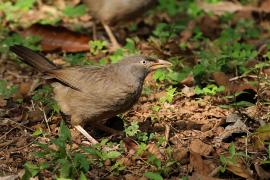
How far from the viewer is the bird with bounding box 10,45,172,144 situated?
5254 mm

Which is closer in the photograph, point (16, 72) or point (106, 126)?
point (106, 126)

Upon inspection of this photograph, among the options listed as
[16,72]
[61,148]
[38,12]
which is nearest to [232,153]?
[61,148]

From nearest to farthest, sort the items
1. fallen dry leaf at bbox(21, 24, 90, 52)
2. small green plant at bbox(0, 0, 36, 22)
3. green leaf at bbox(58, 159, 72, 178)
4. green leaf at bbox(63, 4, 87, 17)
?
green leaf at bbox(58, 159, 72, 178) < fallen dry leaf at bbox(21, 24, 90, 52) < small green plant at bbox(0, 0, 36, 22) < green leaf at bbox(63, 4, 87, 17)

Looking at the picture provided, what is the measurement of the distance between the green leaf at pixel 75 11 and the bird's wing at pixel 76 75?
3199 mm

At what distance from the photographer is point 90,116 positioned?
5.34 metres

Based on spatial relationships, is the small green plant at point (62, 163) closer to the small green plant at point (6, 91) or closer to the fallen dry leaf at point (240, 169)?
the fallen dry leaf at point (240, 169)

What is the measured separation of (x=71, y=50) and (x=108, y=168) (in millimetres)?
3067

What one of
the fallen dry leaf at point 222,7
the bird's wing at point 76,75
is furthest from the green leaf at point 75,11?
the bird's wing at point 76,75

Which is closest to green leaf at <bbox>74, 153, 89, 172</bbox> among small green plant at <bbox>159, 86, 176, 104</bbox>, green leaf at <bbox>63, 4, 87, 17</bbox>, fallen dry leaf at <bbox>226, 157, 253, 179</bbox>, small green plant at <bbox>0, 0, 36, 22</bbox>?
fallen dry leaf at <bbox>226, 157, 253, 179</bbox>

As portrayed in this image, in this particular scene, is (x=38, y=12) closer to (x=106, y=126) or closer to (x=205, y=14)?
(x=205, y=14)

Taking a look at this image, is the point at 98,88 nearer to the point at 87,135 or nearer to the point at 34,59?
the point at 87,135

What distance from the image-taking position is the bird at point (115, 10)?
798 centimetres

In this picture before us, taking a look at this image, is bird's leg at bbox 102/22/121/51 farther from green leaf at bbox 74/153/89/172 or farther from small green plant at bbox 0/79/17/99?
green leaf at bbox 74/153/89/172

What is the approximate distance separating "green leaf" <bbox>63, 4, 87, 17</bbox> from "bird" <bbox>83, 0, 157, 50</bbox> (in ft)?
1.86
